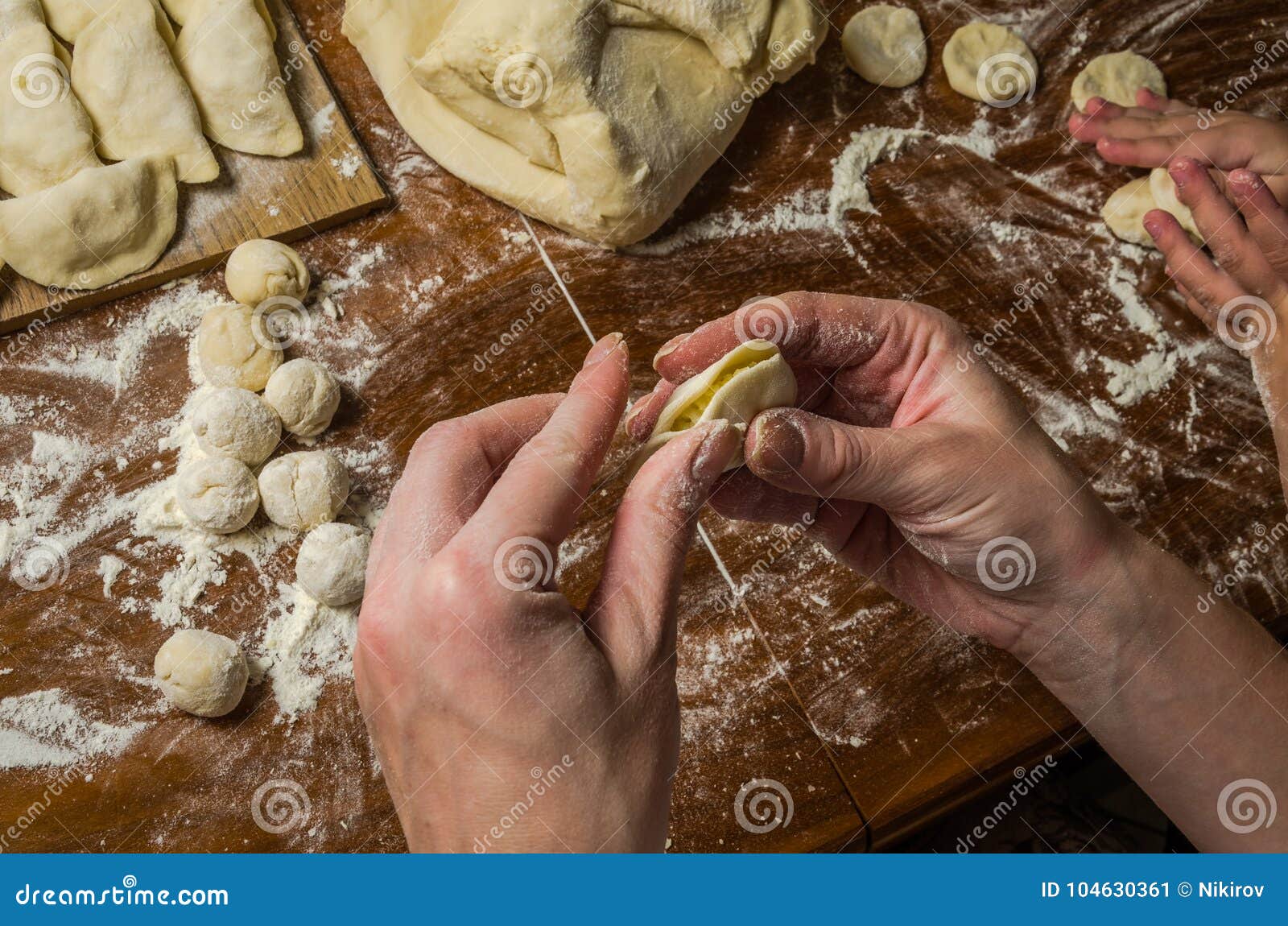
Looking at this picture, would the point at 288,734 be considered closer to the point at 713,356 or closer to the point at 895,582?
the point at 713,356

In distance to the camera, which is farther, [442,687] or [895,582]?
[895,582]

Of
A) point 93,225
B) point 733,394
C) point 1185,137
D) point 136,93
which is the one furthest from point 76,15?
point 1185,137

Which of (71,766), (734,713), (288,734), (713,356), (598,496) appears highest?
(713,356)

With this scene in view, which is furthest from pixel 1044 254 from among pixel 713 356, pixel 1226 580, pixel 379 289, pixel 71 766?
pixel 71 766

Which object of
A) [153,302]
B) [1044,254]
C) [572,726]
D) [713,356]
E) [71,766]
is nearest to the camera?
[572,726]

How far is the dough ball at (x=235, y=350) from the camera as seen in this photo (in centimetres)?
190

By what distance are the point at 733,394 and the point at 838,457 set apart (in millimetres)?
169

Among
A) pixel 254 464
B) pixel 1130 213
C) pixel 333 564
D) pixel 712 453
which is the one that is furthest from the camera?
pixel 1130 213

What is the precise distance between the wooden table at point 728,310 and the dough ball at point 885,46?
45mm

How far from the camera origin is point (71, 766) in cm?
172

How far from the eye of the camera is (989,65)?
7.70 feet

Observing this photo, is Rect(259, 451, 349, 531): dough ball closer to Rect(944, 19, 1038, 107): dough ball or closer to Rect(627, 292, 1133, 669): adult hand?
Rect(627, 292, 1133, 669): adult hand

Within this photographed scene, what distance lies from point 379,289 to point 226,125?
0.48 metres

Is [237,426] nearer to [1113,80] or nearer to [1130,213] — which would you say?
[1130,213]
